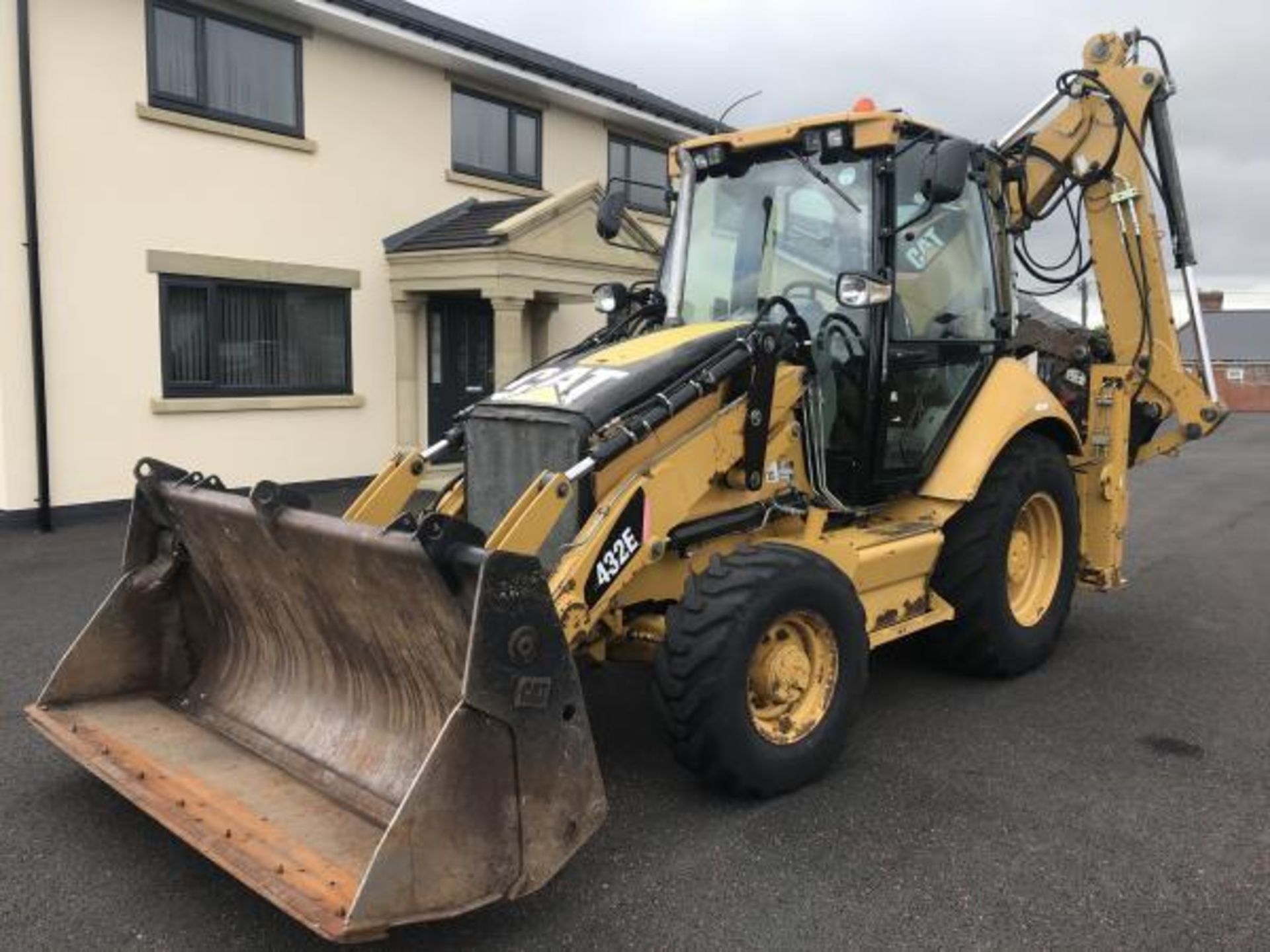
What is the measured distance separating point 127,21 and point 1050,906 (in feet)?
36.1

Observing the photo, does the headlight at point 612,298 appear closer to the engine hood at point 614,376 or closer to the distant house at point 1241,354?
the engine hood at point 614,376

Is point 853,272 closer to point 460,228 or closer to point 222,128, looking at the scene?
point 222,128

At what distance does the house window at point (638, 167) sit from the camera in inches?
648

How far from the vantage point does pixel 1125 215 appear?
6.34 meters

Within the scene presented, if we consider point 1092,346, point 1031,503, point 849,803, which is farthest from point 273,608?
point 1092,346

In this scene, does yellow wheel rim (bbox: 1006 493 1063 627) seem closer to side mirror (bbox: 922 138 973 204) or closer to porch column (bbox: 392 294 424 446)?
side mirror (bbox: 922 138 973 204)

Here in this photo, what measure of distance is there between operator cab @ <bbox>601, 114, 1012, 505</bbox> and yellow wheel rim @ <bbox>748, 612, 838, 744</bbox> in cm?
104

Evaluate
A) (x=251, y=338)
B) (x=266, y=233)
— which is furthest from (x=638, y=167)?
(x=251, y=338)

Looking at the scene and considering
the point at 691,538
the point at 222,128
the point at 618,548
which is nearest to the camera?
the point at 618,548

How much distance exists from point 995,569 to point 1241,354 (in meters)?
51.9

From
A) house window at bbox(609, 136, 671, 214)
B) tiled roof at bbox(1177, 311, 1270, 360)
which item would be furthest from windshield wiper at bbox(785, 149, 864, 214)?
tiled roof at bbox(1177, 311, 1270, 360)

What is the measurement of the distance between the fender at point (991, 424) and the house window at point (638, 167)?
11055mm

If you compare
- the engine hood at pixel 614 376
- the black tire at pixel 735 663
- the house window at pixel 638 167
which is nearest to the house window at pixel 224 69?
the house window at pixel 638 167

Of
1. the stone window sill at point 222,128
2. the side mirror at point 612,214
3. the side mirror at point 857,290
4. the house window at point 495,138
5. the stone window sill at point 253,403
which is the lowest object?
the stone window sill at point 253,403
